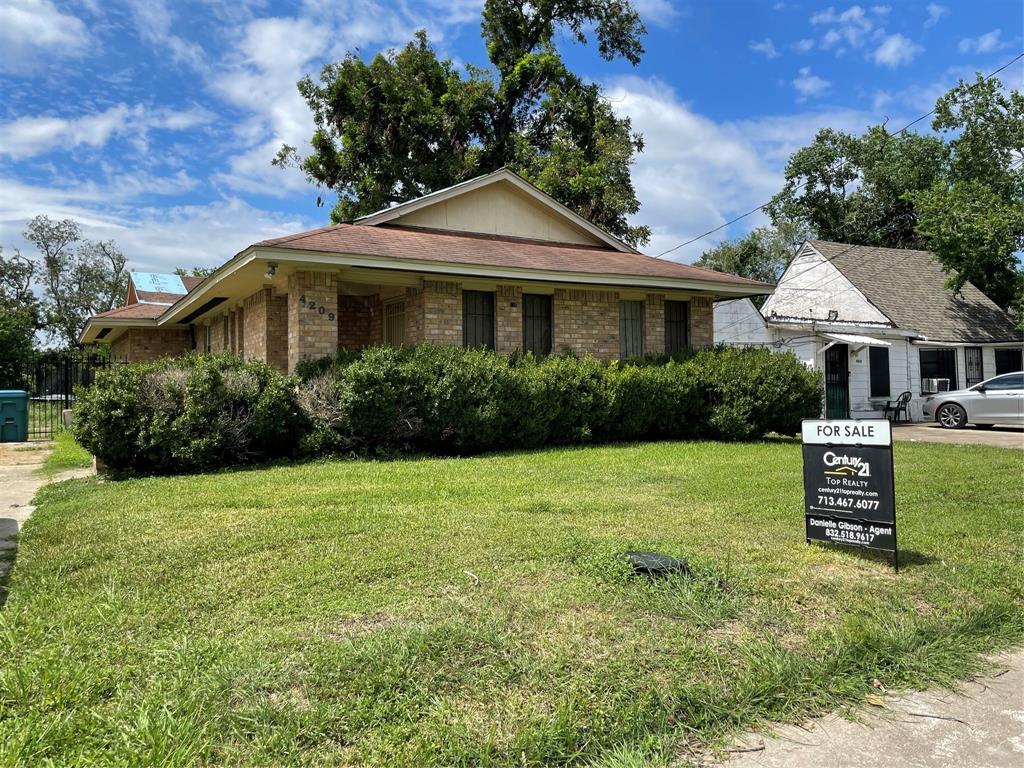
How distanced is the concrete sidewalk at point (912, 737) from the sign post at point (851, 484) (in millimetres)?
1680

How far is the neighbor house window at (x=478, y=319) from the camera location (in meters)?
13.3

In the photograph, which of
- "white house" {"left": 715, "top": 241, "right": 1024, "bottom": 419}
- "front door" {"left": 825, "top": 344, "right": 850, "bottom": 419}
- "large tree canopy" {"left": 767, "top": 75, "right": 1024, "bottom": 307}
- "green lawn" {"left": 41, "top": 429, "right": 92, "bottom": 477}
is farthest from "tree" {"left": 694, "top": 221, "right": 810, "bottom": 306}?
"green lawn" {"left": 41, "top": 429, "right": 92, "bottom": 477}

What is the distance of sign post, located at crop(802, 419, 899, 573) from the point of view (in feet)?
15.4

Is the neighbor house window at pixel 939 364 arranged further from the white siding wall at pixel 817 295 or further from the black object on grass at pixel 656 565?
the black object on grass at pixel 656 565

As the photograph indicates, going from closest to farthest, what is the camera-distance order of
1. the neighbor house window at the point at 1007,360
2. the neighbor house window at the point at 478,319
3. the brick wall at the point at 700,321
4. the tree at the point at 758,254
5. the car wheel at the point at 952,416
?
the neighbor house window at the point at 478,319
the brick wall at the point at 700,321
the car wheel at the point at 952,416
the neighbor house window at the point at 1007,360
the tree at the point at 758,254

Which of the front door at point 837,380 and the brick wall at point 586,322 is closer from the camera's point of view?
the brick wall at point 586,322

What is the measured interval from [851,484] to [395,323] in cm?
1074

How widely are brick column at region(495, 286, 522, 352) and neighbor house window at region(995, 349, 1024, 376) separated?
782 inches

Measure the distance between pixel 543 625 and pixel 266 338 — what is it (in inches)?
453

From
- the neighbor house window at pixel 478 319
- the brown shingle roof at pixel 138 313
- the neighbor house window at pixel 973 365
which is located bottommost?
the neighbor house window at pixel 973 365

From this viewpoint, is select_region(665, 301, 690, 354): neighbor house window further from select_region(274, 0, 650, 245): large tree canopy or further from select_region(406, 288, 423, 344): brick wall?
select_region(274, 0, 650, 245): large tree canopy

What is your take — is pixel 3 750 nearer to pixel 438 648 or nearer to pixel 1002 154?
pixel 438 648

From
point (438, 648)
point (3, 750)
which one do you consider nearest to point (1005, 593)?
point (438, 648)

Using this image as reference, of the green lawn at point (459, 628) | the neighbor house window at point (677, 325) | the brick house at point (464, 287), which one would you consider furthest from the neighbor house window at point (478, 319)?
the green lawn at point (459, 628)
